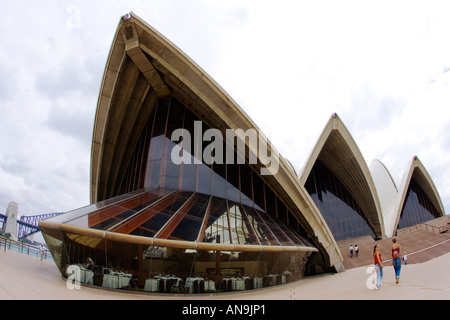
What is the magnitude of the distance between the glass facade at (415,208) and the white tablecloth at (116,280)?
29625mm

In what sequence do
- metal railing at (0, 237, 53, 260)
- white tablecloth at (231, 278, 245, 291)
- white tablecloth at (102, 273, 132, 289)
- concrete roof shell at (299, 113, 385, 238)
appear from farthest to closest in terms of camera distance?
concrete roof shell at (299, 113, 385, 238) < metal railing at (0, 237, 53, 260) < white tablecloth at (231, 278, 245, 291) < white tablecloth at (102, 273, 132, 289)

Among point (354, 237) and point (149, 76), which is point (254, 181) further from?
point (354, 237)

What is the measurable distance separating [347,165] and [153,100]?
16750 mm

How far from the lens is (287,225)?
47.7 ft

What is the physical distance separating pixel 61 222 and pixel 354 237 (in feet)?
74.3

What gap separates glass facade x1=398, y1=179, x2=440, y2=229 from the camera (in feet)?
93.3

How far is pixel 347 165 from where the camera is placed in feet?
71.5

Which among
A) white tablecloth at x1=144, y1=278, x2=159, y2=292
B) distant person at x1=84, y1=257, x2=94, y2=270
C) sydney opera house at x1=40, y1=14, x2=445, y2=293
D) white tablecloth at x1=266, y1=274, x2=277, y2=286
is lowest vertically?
white tablecloth at x1=266, y1=274, x2=277, y2=286

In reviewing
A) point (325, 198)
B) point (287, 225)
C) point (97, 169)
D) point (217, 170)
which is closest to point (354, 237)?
point (325, 198)

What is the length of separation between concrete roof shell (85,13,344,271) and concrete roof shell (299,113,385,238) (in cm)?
584

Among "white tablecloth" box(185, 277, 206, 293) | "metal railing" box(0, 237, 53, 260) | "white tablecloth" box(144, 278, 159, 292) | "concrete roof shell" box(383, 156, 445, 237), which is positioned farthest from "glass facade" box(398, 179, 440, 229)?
"metal railing" box(0, 237, 53, 260)

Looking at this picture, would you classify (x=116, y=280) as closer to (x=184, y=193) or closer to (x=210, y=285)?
(x=210, y=285)

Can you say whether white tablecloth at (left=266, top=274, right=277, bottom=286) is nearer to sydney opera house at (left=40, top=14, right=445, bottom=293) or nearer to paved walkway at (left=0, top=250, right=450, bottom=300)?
sydney opera house at (left=40, top=14, right=445, bottom=293)

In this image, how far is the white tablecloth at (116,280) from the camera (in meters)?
7.41
